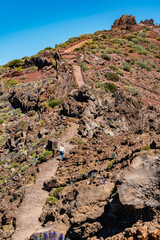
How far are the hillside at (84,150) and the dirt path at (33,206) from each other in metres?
0.07

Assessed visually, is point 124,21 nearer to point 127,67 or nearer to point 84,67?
point 127,67

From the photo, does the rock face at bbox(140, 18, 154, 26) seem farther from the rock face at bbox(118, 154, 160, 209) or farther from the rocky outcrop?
the rock face at bbox(118, 154, 160, 209)

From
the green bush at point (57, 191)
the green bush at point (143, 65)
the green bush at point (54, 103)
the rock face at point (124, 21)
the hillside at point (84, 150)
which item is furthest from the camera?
the rock face at point (124, 21)

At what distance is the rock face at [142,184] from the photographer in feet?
18.1

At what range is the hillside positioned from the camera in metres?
6.15

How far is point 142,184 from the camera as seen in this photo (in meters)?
5.80

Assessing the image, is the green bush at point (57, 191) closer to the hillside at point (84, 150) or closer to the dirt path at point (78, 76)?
the hillside at point (84, 150)

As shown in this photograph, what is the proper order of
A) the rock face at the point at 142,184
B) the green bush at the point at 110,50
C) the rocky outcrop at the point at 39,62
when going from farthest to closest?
the green bush at the point at 110,50
the rocky outcrop at the point at 39,62
the rock face at the point at 142,184

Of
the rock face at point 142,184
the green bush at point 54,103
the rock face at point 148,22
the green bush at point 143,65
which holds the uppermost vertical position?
the rock face at point 148,22

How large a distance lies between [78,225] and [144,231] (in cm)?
295

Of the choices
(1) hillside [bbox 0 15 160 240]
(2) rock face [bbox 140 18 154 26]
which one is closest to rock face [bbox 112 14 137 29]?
(2) rock face [bbox 140 18 154 26]

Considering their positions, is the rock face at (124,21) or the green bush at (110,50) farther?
the rock face at (124,21)

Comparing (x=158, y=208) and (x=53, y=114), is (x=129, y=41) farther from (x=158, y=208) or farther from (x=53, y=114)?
(x=158, y=208)

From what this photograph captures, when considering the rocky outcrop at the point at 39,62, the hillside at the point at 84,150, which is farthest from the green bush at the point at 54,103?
the rocky outcrop at the point at 39,62
